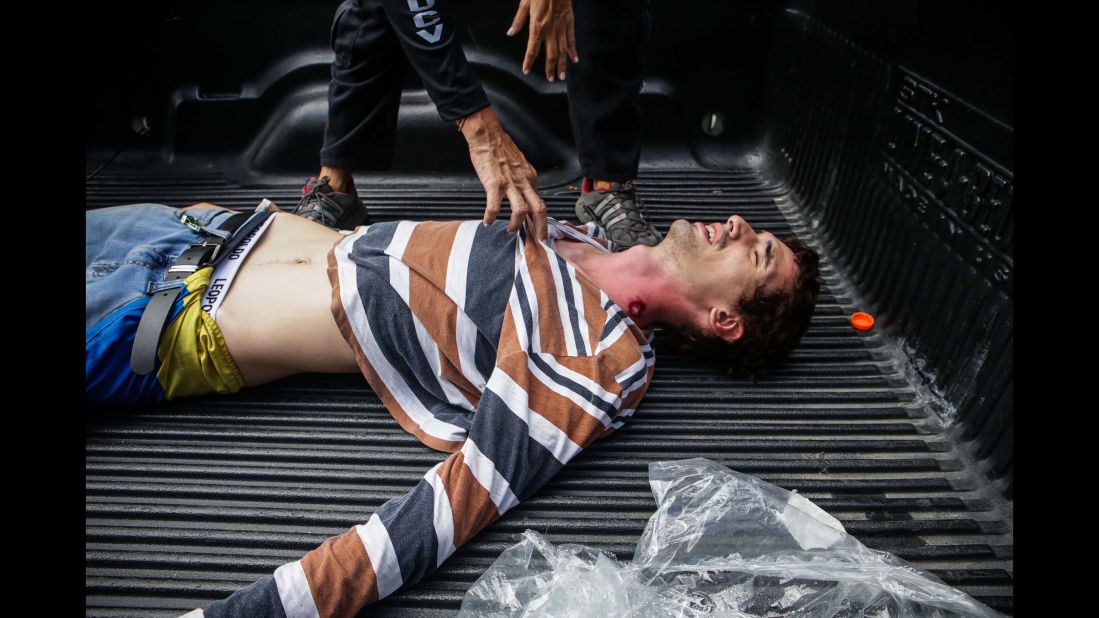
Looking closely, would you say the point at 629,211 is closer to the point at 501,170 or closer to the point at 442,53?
the point at 501,170

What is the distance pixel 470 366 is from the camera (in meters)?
1.47

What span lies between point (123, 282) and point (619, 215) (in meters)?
1.21

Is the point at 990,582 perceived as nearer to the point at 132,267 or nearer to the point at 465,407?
the point at 465,407

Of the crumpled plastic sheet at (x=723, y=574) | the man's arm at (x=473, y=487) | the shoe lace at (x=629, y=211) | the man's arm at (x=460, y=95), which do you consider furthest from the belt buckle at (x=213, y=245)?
the shoe lace at (x=629, y=211)

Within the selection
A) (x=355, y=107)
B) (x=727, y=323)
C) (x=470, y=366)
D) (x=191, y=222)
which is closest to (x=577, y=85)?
(x=355, y=107)

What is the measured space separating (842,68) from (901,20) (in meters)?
0.33

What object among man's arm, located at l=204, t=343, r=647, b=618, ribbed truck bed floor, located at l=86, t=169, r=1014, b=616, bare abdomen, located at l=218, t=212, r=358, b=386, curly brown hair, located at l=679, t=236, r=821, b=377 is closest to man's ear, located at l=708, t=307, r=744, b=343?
curly brown hair, located at l=679, t=236, r=821, b=377

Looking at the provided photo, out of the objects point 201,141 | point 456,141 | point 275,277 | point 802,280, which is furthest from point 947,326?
point 201,141

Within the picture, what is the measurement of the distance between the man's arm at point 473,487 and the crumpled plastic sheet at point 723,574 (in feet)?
0.33

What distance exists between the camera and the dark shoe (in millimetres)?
2111

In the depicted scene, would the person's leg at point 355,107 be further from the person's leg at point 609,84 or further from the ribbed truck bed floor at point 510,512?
the ribbed truck bed floor at point 510,512

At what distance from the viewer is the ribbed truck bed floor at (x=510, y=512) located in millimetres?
1304

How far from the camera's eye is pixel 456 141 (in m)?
2.56

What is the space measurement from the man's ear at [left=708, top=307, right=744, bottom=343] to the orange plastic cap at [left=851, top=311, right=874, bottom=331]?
400 millimetres
